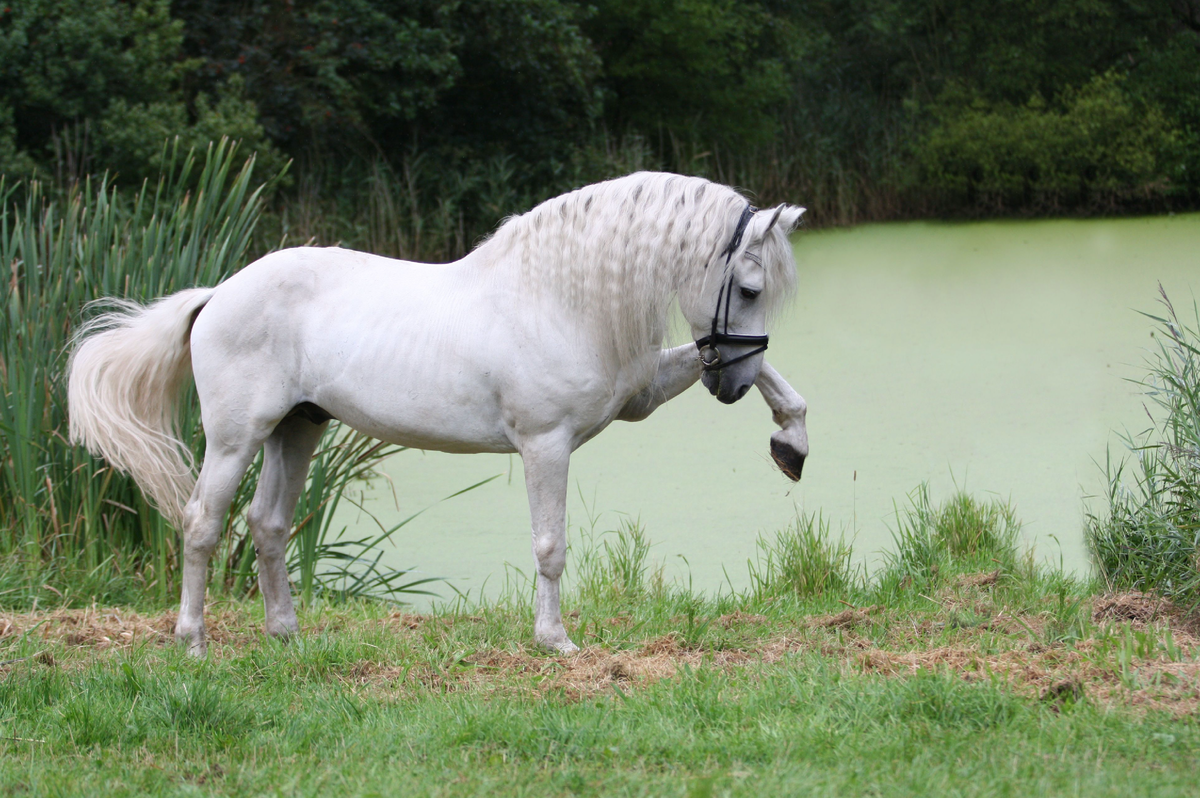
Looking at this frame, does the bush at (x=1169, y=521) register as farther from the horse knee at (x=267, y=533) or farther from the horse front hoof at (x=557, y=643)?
the horse knee at (x=267, y=533)

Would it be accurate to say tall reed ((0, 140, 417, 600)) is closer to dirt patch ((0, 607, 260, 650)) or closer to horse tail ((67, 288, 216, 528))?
dirt patch ((0, 607, 260, 650))

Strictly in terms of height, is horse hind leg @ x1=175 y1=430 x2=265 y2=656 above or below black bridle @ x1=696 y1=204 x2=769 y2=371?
below

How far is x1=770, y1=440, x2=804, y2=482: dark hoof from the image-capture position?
3285 mm

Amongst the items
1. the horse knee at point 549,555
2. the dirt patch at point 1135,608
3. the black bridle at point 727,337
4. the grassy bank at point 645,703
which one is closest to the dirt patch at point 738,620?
the grassy bank at point 645,703

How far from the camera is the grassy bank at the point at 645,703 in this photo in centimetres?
212

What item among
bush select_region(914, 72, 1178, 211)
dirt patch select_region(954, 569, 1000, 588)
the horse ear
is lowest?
dirt patch select_region(954, 569, 1000, 588)

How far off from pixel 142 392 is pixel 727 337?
1866 mm

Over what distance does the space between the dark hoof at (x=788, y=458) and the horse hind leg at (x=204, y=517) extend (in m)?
1.53

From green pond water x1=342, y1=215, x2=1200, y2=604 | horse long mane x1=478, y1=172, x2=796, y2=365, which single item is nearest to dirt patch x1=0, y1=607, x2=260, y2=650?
green pond water x1=342, y1=215, x2=1200, y2=604

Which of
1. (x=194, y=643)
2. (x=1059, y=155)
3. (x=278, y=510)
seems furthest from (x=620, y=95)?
(x=194, y=643)

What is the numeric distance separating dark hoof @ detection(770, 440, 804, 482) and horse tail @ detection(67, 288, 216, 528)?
5.87ft

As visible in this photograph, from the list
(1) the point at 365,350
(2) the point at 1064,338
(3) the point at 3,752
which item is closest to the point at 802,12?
(2) the point at 1064,338

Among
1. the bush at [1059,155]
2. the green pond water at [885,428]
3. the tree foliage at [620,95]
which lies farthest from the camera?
the bush at [1059,155]

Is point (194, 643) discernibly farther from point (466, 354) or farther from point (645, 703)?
point (645, 703)
